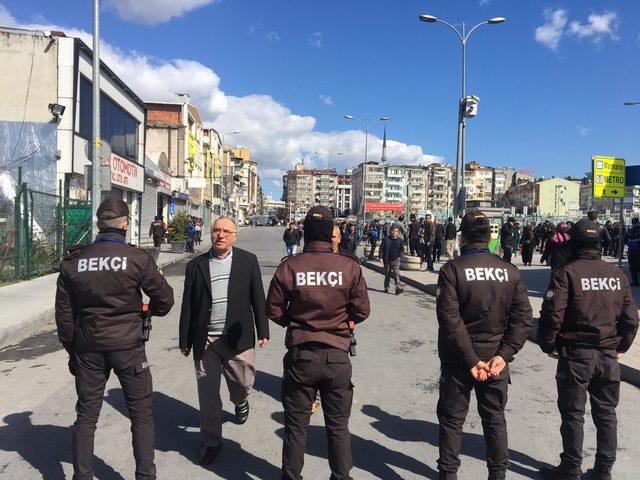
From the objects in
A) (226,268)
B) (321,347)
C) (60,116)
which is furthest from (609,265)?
(60,116)

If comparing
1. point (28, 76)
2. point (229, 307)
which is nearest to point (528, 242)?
point (229, 307)

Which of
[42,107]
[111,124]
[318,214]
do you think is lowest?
[318,214]

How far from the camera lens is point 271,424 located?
441 centimetres

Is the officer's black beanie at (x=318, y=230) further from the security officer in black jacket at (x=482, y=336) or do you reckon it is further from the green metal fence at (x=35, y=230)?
the green metal fence at (x=35, y=230)

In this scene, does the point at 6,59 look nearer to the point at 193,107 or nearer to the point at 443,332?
the point at 443,332

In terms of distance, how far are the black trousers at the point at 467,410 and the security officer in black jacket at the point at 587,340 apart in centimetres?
55

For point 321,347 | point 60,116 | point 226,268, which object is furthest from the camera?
point 60,116

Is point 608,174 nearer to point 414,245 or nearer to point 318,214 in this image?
point 414,245

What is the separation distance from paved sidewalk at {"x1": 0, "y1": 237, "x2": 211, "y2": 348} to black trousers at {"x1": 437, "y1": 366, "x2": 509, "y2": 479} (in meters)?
6.56

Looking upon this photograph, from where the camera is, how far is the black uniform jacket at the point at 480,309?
10.4 ft

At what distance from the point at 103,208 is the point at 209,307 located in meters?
1.02

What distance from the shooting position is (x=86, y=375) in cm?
320

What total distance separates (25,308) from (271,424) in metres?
6.80

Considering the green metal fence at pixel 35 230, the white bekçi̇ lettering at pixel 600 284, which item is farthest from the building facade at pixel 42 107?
the white bekçi̇ lettering at pixel 600 284
